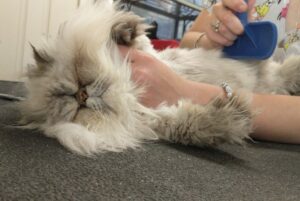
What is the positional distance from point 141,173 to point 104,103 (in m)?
0.24

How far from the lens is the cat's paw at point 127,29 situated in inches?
34.0

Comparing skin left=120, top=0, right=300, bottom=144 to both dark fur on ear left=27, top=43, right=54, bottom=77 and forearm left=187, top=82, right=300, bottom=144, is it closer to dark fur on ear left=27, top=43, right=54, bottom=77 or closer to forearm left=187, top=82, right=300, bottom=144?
forearm left=187, top=82, right=300, bottom=144

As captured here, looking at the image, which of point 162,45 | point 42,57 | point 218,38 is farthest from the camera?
point 162,45

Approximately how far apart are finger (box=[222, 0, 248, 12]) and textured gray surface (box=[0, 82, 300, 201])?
1.33 ft

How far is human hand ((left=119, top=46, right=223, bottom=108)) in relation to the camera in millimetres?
894

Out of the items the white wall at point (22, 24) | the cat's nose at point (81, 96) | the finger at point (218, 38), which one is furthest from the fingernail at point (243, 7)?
the white wall at point (22, 24)

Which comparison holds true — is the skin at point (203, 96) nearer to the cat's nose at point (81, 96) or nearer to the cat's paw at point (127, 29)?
the cat's paw at point (127, 29)

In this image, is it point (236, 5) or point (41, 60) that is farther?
point (236, 5)

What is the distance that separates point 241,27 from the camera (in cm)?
103

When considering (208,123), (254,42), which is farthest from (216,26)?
(208,123)

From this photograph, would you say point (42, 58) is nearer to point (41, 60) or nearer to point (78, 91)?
point (41, 60)

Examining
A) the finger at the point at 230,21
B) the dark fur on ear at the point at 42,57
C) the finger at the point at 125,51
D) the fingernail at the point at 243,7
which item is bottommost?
the dark fur on ear at the point at 42,57

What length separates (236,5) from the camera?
1019mm

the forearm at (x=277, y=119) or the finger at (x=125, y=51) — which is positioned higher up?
the finger at (x=125, y=51)
